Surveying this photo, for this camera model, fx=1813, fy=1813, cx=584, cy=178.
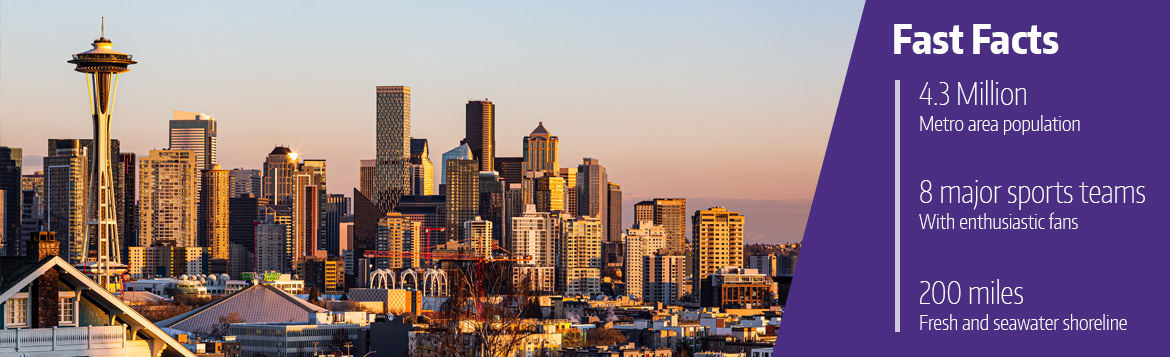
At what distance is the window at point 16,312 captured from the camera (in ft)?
45.9

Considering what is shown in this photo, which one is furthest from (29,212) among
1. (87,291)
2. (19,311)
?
(19,311)

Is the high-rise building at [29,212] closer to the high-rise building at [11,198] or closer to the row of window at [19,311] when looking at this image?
the high-rise building at [11,198]

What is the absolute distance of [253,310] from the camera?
11525 cm

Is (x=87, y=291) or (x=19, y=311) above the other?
(x=87, y=291)

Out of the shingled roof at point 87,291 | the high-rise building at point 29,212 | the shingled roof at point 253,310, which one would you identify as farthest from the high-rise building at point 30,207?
the shingled roof at point 87,291

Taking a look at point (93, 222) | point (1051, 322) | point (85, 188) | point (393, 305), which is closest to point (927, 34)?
point (1051, 322)

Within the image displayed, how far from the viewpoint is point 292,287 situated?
17138cm

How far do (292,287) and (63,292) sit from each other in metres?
159

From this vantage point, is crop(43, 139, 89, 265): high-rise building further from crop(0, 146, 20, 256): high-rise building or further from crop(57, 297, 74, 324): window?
crop(57, 297, 74, 324): window

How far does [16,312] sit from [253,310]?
103 meters

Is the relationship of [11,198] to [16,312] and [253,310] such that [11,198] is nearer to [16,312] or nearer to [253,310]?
[253,310]

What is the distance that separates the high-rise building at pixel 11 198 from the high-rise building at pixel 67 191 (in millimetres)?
6408

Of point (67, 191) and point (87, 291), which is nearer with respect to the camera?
point (87, 291)

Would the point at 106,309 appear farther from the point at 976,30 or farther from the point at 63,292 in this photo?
the point at 976,30
